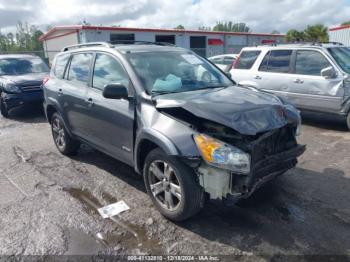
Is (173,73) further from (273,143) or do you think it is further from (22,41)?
(22,41)

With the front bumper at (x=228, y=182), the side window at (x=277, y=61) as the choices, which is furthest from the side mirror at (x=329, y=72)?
the front bumper at (x=228, y=182)

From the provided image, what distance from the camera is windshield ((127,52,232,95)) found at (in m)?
3.83

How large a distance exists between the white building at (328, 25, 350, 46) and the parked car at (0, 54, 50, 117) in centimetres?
2119

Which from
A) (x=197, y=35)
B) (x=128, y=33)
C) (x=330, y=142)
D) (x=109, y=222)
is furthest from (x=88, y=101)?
(x=197, y=35)

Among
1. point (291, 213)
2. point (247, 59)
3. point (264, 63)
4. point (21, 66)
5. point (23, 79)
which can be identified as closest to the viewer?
point (291, 213)

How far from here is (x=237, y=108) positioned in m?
3.23

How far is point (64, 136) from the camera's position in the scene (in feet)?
18.3

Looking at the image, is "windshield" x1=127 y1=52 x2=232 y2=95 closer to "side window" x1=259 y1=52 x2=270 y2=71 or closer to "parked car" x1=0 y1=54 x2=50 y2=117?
"side window" x1=259 y1=52 x2=270 y2=71

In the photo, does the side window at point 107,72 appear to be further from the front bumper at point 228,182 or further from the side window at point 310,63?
the side window at point 310,63

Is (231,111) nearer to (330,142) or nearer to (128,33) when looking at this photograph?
(330,142)

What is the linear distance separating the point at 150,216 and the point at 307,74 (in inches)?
199

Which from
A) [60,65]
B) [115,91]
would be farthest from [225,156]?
[60,65]

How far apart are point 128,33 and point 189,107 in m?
23.6

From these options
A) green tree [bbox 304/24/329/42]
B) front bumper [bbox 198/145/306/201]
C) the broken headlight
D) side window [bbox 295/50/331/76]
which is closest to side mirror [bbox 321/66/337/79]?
side window [bbox 295/50/331/76]
